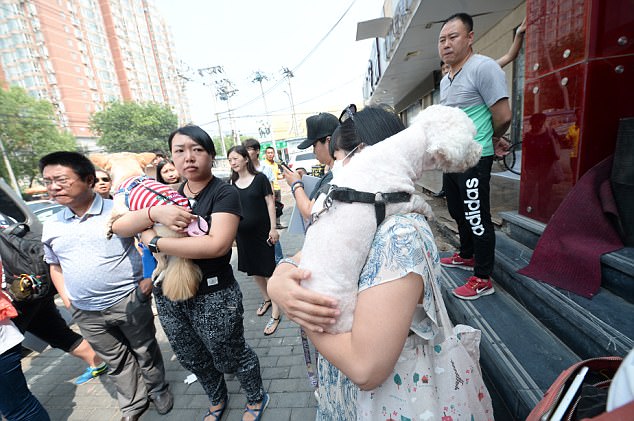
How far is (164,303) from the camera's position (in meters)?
2.00

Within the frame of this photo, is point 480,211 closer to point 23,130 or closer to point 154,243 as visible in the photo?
point 154,243

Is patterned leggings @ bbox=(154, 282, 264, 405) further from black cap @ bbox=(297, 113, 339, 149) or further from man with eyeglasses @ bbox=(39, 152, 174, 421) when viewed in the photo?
black cap @ bbox=(297, 113, 339, 149)

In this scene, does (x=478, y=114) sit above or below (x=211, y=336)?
above

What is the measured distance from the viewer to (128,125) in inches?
1462

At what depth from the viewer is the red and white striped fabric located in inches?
67.7

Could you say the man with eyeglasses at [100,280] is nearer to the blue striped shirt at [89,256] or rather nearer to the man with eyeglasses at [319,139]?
the blue striped shirt at [89,256]

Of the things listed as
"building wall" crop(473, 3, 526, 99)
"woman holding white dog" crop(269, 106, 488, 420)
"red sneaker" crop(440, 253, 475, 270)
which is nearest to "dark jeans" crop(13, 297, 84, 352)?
"woman holding white dog" crop(269, 106, 488, 420)

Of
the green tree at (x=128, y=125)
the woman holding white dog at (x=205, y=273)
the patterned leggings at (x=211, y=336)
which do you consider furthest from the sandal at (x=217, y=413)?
the green tree at (x=128, y=125)

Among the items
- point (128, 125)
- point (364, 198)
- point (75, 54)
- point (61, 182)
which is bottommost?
point (364, 198)

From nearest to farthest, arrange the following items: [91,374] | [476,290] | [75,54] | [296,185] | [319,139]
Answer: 1. [476,290]
2. [319,139]
3. [296,185]
4. [91,374]
5. [75,54]

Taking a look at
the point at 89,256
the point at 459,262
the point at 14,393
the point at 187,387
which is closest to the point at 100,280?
the point at 89,256

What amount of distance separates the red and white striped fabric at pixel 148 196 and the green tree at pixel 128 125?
133ft

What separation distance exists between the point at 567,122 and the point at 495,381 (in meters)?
1.87

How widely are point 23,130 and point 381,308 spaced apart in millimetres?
38261
